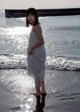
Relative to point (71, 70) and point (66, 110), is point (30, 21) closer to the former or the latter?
point (66, 110)

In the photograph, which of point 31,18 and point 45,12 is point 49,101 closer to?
point 31,18

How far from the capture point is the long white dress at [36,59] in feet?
20.6

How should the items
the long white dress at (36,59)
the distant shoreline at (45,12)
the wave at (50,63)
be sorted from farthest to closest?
the distant shoreline at (45,12)
the wave at (50,63)
the long white dress at (36,59)

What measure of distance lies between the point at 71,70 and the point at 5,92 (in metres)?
3.12

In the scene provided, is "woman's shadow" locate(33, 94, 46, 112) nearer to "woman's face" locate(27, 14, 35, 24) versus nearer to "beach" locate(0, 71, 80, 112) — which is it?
"beach" locate(0, 71, 80, 112)

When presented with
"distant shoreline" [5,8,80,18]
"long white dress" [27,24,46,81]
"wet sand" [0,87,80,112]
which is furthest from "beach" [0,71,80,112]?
"distant shoreline" [5,8,80,18]

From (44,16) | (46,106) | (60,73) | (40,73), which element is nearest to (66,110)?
(46,106)

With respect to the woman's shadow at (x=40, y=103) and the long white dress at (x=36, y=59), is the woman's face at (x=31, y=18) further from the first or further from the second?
the woman's shadow at (x=40, y=103)

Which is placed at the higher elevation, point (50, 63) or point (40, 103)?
point (40, 103)

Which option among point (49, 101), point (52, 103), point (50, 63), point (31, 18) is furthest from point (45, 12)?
point (31, 18)

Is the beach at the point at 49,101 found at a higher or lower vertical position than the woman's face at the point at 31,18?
lower

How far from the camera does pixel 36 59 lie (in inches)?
250

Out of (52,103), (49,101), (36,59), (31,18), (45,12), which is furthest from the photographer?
(45,12)

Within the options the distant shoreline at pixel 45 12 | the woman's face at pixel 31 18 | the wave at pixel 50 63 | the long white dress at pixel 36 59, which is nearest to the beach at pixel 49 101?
the long white dress at pixel 36 59
